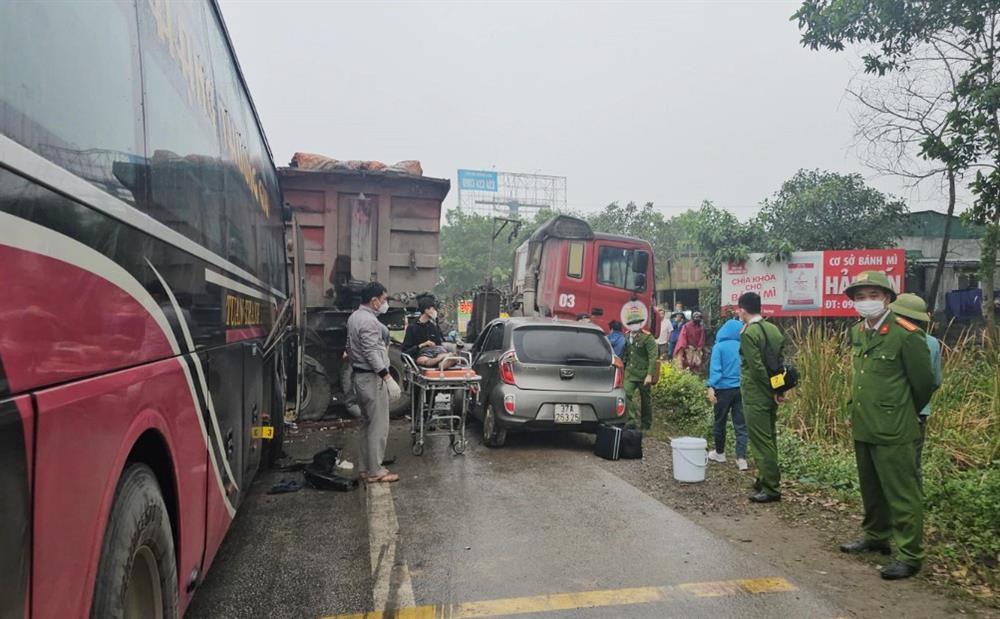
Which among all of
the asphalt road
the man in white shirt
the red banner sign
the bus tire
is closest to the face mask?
the asphalt road

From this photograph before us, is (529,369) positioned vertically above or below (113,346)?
below

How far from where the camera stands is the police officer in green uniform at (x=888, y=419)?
12.8ft

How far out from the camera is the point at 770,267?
43.8 feet

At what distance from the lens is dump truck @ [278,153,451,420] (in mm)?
8836

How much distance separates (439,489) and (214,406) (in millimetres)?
3017

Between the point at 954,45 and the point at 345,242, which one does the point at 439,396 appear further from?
the point at 954,45

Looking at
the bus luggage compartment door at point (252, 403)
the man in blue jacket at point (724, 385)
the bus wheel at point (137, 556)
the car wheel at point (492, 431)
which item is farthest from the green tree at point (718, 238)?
the bus wheel at point (137, 556)

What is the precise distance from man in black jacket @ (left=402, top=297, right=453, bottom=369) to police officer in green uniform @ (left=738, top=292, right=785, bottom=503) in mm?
3159

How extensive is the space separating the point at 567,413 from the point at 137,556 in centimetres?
555

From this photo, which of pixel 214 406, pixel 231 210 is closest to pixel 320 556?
pixel 214 406

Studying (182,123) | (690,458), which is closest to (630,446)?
(690,458)

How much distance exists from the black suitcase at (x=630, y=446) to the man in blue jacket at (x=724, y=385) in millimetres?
819

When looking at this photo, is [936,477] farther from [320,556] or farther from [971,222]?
[320,556]

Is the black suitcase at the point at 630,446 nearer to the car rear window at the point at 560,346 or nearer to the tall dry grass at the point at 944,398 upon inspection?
the car rear window at the point at 560,346
